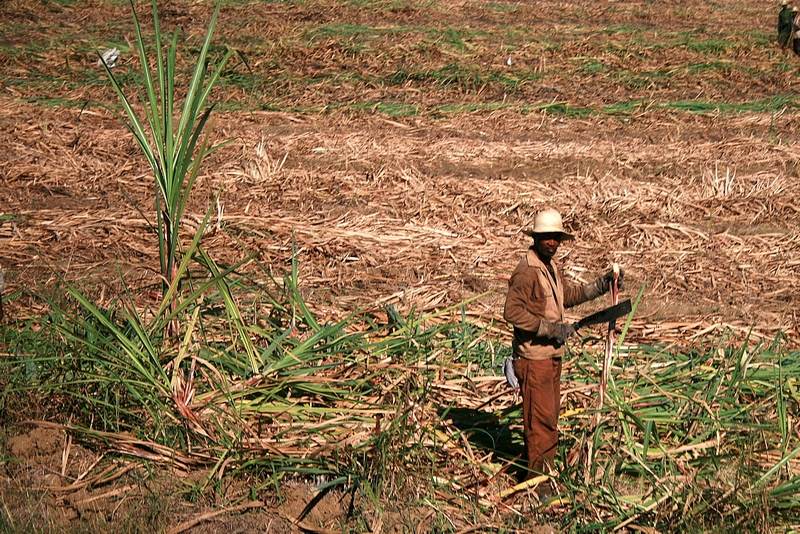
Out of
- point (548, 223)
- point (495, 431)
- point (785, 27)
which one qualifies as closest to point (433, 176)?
point (495, 431)

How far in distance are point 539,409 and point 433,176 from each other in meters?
5.41

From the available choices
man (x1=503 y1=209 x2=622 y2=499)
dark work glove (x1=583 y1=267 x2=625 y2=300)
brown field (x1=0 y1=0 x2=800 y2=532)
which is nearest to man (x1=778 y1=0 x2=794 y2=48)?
brown field (x1=0 y1=0 x2=800 y2=532)

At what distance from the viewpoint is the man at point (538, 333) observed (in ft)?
13.3

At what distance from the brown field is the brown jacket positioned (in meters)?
1.13

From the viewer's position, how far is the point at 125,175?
9117 millimetres

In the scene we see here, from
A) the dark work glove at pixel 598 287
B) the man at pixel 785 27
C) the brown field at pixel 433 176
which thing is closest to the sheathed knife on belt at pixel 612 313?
the dark work glove at pixel 598 287

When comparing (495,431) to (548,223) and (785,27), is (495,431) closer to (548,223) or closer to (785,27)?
(548,223)

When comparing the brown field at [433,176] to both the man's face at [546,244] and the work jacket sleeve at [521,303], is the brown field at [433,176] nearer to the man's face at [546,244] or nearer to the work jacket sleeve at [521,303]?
the work jacket sleeve at [521,303]

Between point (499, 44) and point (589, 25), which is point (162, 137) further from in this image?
point (589, 25)

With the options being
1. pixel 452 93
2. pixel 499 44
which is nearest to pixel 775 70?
pixel 499 44

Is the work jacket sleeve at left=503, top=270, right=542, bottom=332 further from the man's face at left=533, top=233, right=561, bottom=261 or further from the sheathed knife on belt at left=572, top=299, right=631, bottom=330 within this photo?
the sheathed knife on belt at left=572, top=299, right=631, bottom=330

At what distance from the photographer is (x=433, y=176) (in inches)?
365

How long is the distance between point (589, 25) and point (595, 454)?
15173 mm

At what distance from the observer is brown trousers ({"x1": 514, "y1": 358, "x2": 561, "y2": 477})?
13.5ft
